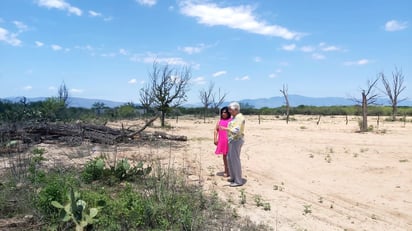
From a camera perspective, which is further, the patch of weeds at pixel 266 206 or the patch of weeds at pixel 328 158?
the patch of weeds at pixel 328 158

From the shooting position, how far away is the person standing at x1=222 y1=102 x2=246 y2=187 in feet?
22.7

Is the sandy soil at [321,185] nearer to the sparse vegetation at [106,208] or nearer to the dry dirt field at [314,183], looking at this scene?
the dry dirt field at [314,183]

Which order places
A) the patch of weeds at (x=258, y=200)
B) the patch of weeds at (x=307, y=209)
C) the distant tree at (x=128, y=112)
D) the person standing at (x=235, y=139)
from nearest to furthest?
the patch of weeds at (x=307, y=209), the patch of weeds at (x=258, y=200), the person standing at (x=235, y=139), the distant tree at (x=128, y=112)

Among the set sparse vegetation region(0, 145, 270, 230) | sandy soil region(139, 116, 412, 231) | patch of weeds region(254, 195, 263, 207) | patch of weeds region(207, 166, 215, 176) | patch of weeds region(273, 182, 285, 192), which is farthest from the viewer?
patch of weeds region(207, 166, 215, 176)

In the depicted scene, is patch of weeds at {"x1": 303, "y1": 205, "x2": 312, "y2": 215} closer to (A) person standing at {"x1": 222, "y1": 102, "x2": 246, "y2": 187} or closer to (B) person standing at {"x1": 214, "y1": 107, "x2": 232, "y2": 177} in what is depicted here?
(A) person standing at {"x1": 222, "y1": 102, "x2": 246, "y2": 187}

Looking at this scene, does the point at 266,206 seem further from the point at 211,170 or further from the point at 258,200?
the point at 211,170

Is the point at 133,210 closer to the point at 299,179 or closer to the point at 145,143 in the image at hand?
the point at 299,179

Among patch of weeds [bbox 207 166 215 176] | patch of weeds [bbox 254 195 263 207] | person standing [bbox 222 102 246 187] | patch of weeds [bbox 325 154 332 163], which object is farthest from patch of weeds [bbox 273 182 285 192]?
patch of weeds [bbox 325 154 332 163]

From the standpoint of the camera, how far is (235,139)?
6.98 m

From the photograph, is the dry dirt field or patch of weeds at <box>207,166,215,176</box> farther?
patch of weeds at <box>207,166,215,176</box>

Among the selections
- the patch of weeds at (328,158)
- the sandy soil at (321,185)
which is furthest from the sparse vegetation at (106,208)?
the patch of weeds at (328,158)

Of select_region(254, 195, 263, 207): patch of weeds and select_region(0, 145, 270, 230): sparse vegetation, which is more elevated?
select_region(0, 145, 270, 230): sparse vegetation

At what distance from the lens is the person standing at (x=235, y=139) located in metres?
6.92

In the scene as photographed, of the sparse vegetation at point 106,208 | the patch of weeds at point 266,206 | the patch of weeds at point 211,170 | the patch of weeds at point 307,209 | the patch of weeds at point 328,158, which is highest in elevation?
the sparse vegetation at point 106,208
